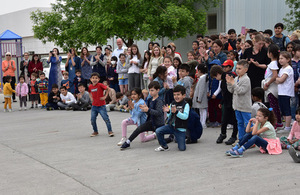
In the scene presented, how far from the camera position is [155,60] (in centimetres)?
1295

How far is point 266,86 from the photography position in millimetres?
9555

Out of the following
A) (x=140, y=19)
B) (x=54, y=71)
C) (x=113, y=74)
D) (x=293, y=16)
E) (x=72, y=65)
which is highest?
(x=140, y=19)

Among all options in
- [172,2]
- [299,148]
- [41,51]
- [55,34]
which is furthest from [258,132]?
[41,51]

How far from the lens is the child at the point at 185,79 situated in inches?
407

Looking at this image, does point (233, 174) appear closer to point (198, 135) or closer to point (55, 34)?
point (198, 135)

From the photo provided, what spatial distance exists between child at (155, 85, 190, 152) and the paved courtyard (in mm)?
206

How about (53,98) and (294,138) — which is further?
(53,98)

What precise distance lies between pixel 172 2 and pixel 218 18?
364cm

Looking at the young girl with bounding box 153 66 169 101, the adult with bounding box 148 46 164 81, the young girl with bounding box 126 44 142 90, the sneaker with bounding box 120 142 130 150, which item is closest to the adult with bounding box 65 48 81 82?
the young girl with bounding box 126 44 142 90

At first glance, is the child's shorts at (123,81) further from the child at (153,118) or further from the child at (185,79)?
the child at (153,118)

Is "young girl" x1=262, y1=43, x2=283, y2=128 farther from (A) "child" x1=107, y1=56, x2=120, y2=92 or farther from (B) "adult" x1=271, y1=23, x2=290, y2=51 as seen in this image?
(A) "child" x1=107, y1=56, x2=120, y2=92

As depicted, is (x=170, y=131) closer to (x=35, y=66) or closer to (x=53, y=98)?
(x=53, y=98)

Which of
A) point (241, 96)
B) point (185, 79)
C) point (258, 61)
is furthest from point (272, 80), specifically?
point (185, 79)

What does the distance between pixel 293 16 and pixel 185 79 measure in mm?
12473
